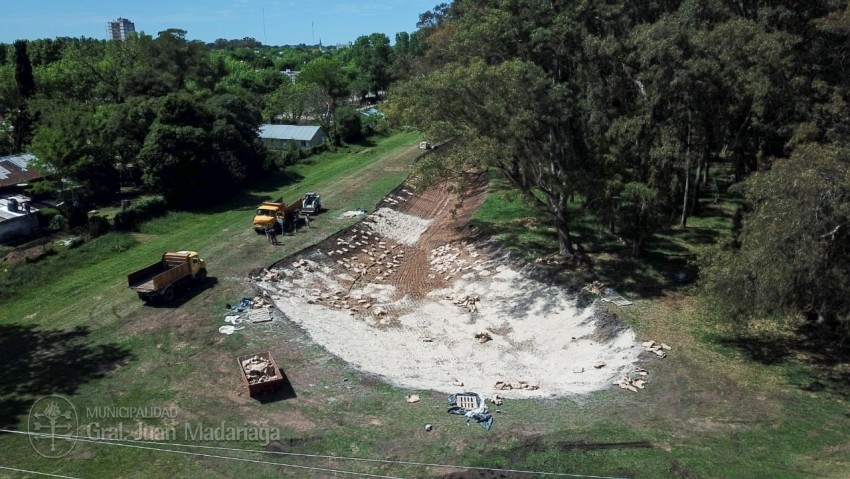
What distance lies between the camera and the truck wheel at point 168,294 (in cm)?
3162

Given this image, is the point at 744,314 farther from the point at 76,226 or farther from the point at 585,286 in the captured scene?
the point at 76,226

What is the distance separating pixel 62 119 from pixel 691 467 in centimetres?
4898

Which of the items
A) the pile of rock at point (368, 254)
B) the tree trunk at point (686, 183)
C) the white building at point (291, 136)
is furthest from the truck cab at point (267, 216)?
the white building at point (291, 136)

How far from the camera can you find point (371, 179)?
5700 centimetres

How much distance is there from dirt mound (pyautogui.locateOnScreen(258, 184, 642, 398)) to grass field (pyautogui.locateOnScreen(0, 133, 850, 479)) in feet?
5.56

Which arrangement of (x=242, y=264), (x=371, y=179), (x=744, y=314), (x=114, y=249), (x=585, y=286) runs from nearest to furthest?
(x=744, y=314)
(x=585, y=286)
(x=242, y=264)
(x=114, y=249)
(x=371, y=179)

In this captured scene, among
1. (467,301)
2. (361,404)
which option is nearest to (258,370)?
(361,404)

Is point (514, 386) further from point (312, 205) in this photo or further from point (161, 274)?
point (312, 205)

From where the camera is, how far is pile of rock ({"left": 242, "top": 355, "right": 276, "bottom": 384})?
24.1 m

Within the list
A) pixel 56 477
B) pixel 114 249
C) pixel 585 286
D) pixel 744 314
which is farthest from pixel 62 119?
pixel 744 314

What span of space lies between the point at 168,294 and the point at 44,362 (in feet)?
22.1

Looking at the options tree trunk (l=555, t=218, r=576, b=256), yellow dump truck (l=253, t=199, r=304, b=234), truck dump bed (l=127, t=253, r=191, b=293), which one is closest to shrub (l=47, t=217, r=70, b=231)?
yellow dump truck (l=253, t=199, r=304, b=234)

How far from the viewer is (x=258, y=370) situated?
80.6 feet

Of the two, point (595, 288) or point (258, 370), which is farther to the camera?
point (595, 288)
